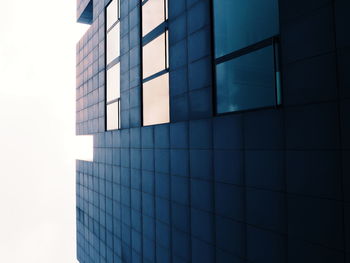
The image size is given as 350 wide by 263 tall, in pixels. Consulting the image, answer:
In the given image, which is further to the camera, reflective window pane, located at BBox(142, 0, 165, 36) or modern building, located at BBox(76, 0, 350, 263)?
reflective window pane, located at BBox(142, 0, 165, 36)

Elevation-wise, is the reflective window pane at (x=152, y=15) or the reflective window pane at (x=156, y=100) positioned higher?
the reflective window pane at (x=152, y=15)

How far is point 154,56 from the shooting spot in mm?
14555

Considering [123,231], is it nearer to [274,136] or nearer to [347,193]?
[274,136]

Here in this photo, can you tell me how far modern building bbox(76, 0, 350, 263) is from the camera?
21.1 feet

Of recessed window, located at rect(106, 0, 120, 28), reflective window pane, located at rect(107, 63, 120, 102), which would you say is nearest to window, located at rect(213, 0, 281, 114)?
reflective window pane, located at rect(107, 63, 120, 102)

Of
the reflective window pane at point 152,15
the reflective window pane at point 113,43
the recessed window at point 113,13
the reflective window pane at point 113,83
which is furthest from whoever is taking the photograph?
the recessed window at point 113,13

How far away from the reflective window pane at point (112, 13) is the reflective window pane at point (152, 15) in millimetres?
5069

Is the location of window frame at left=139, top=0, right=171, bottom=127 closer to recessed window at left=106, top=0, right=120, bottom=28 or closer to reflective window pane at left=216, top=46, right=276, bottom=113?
reflective window pane at left=216, top=46, right=276, bottom=113

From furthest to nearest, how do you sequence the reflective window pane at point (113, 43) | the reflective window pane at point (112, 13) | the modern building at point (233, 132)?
the reflective window pane at point (112, 13), the reflective window pane at point (113, 43), the modern building at point (233, 132)

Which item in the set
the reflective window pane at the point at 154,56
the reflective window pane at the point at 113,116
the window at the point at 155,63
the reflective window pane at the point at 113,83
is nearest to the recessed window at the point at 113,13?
the reflective window pane at the point at 113,83

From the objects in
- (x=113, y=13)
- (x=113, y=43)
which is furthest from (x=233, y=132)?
(x=113, y=13)

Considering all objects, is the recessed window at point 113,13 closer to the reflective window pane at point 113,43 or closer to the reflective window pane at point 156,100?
the reflective window pane at point 113,43

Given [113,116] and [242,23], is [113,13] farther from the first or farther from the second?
[242,23]

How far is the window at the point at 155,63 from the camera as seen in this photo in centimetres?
1354
